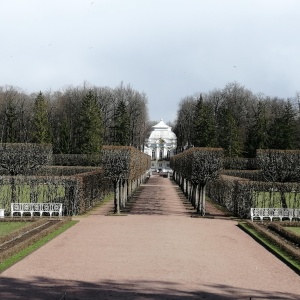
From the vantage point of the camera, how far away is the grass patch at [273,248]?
13.2m

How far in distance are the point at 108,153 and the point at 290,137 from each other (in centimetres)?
4549

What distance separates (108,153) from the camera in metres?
27.2

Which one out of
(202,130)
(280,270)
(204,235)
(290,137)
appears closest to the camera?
(280,270)

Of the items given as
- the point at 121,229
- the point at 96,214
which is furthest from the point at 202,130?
the point at 121,229

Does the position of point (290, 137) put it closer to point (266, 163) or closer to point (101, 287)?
point (266, 163)

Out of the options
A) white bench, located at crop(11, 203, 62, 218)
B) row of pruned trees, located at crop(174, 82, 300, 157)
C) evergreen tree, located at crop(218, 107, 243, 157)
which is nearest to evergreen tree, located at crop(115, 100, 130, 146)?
row of pruned trees, located at crop(174, 82, 300, 157)

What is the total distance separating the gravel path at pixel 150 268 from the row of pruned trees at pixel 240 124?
5056 centimetres

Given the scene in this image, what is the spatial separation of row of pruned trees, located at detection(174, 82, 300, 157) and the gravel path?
166 feet

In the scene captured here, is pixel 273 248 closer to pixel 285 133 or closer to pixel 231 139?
pixel 285 133

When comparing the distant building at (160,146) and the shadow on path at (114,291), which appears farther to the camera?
the distant building at (160,146)

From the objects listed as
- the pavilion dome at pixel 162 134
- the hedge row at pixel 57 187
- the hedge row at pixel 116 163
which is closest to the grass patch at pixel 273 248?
the hedge row at pixel 116 163

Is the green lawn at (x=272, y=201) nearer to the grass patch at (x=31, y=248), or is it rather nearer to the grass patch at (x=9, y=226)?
the grass patch at (x=31, y=248)

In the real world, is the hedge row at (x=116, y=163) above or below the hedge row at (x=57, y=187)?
above

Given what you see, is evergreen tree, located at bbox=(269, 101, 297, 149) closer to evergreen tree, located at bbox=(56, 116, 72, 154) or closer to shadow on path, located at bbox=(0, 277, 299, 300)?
evergreen tree, located at bbox=(56, 116, 72, 154)
